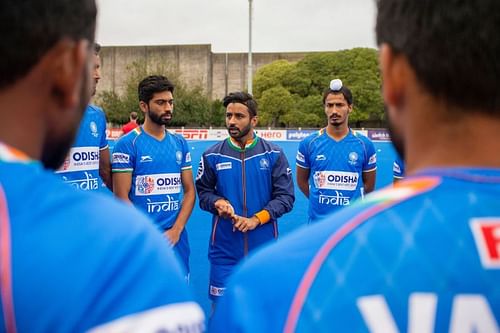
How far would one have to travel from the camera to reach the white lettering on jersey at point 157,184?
3.97 metres

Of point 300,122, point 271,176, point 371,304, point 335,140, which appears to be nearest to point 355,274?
point 371,304

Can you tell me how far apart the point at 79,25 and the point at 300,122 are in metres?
40.7

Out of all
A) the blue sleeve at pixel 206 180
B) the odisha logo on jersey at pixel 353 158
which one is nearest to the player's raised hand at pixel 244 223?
the blue sleeve at pixel 206 180

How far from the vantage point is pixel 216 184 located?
4191 millimetres

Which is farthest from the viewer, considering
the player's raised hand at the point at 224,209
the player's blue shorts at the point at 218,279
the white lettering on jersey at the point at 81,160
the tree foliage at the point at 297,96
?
the tree foliage at the point at 297,96

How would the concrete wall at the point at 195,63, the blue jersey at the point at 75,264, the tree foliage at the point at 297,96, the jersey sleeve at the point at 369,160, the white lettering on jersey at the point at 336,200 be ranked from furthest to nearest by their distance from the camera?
the concrete wall at the point at 195,63 → the tree foliage at the point at 297,96 → the jersey sleeve at the point at 369,160 → the white lettering on jersey at the point at 336,200 → the blue jersey at the point at 75,264

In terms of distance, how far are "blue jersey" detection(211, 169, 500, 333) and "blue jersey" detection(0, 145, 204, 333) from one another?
133mm

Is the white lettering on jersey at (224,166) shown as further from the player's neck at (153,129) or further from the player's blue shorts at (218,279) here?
the player's blue shorts at (218,279)

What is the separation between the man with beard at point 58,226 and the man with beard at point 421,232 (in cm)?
14

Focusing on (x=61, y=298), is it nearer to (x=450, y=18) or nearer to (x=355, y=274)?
(x=355, y=274)

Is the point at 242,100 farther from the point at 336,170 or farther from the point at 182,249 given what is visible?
the point at 182,249

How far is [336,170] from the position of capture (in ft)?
15.1

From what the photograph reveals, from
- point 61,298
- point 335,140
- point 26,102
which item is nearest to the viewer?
point 61,298

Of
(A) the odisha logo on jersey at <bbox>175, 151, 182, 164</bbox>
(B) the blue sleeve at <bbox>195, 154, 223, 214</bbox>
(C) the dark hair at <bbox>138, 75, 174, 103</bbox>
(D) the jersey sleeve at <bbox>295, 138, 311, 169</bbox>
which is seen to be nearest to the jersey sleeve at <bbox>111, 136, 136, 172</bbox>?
(A) the odisha logo on jersey at <bbox>175, 151, 182, 164</bbox>
